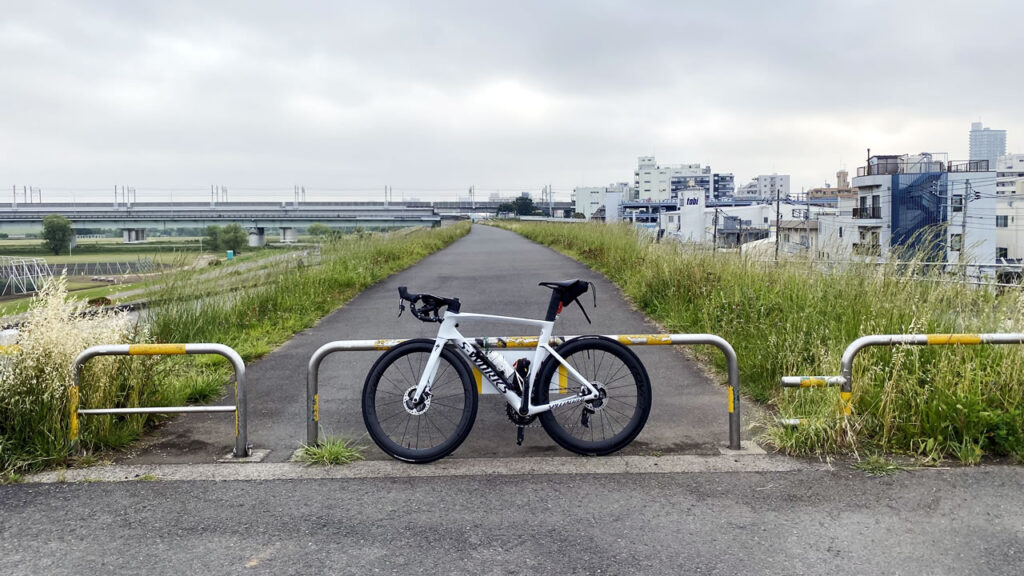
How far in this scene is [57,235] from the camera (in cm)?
5309

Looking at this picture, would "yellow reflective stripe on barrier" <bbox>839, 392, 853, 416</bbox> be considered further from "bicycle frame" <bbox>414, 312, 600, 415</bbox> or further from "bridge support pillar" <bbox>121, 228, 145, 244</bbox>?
"bridge support pillar" <bbox>121, 228, 145, 244</bbox>

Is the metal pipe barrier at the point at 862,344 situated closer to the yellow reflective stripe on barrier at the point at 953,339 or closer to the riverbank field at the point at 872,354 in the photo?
the yellow reflective stripe on barrier at the point at 953,339

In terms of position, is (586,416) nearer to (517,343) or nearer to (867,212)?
(517,343)

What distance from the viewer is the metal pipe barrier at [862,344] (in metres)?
5.02

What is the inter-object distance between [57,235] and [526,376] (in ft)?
189

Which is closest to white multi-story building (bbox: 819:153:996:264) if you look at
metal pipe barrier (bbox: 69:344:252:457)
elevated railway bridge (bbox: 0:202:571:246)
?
elevated railway bridge (bbox: 0:202:571:246)

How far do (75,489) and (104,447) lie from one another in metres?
0.77

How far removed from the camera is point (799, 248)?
10578mm

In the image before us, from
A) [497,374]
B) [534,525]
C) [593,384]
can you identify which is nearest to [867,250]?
[593,384]

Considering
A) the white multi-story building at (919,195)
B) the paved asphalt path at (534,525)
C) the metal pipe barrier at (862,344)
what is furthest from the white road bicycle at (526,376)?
the white multi-story building at (919,195)

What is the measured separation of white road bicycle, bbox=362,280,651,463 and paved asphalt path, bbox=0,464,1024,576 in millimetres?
425

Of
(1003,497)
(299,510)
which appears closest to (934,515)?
(1003,497)

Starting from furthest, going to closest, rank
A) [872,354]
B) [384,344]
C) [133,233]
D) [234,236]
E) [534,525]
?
[133,233] < [234,236] < [872,354] < [384,344] < [534,525]

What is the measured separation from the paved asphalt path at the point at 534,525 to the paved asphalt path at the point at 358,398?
0.72 m
